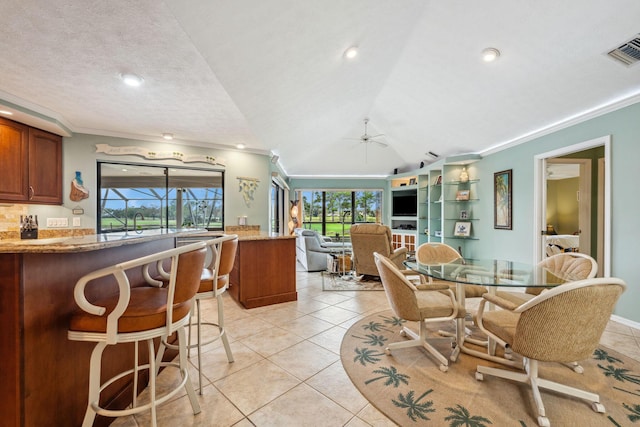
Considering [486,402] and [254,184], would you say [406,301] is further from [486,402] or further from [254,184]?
[254,184]

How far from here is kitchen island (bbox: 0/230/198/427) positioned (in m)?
1.12

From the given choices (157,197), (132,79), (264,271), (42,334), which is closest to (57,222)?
(157,197)

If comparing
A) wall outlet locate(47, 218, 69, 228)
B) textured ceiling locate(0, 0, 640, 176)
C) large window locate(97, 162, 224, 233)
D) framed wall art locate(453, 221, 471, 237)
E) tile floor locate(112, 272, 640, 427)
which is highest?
textured ceiling locate(0, 0, 640, 176)

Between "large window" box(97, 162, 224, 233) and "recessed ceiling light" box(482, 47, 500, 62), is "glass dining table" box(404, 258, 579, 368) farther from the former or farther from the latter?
"large window" box(97, 162, 224, 233)

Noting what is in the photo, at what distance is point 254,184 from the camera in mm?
4809

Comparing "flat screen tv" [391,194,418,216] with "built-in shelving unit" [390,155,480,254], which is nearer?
"built-in shelving unit" [390,155,480,254]

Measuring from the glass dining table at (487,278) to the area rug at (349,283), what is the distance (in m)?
1.86

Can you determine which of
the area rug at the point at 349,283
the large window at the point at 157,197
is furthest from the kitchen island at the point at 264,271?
the large window at the point at 157,197

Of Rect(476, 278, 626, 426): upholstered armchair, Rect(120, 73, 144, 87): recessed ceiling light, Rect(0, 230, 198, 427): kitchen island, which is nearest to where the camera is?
Rect(0, 230, 198, 427): kitchen island

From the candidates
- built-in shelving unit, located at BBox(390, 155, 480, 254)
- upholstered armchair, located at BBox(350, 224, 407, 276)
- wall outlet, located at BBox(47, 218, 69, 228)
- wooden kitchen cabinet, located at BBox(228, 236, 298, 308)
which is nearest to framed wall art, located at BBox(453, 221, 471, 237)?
built-in shelving unit, located at BBox(390, 155, 480, 254)

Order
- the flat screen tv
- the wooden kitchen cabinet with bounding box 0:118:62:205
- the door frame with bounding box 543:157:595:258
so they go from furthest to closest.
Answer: the flat screen tv
the door frame with bounding box 543:157:595:258
the wooden kitchen cabinet with bounding box 0:118:62:205

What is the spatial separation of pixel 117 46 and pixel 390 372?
3092 mm

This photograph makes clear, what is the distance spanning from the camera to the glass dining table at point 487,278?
2064 millimetres

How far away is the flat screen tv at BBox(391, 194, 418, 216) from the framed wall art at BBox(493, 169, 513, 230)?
9.54 ft
